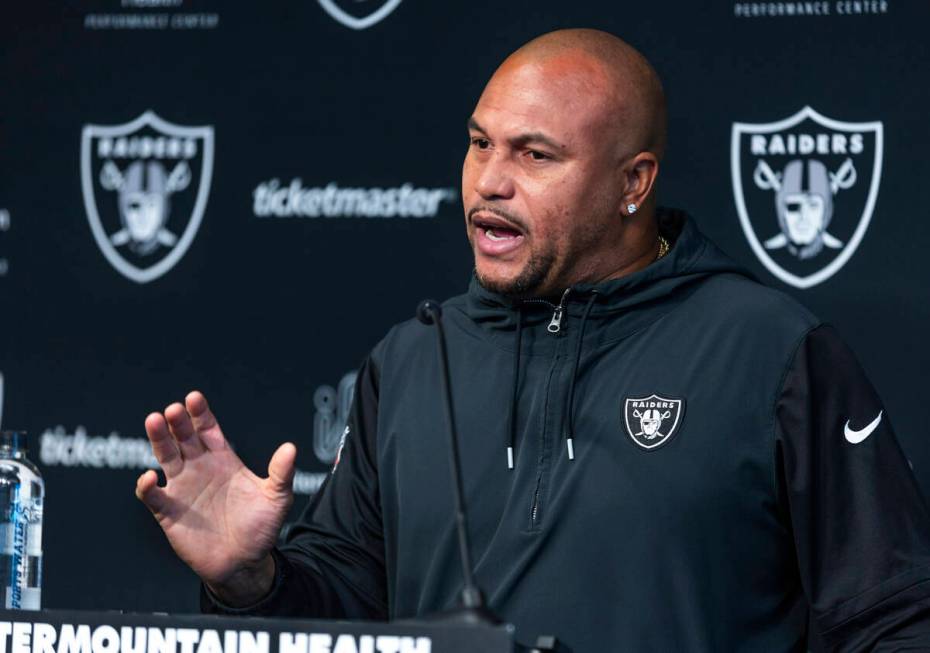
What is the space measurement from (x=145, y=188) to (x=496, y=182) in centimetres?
130

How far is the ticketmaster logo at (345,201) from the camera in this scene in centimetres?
279

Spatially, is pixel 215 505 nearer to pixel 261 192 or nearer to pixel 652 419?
pixel 652 419

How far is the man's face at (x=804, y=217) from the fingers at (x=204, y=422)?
4.10 feet

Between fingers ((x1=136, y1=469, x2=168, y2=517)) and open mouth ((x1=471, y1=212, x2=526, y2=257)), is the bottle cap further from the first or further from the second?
open mouth ((x1=471, y1=212, x2=526, y2=257))

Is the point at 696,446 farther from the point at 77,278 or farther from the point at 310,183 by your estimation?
the point at 77,278

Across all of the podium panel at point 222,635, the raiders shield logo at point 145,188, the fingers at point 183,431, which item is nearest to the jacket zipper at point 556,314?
the fingers at point 183,431

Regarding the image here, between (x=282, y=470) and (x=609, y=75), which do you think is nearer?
(x=282, y=470)

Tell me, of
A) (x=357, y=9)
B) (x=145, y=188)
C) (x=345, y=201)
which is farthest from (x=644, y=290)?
(x=145, y=188)

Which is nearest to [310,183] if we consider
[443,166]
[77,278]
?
[443,166]

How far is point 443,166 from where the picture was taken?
278cm

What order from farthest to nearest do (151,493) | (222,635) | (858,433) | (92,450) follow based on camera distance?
(92,450)
(858,433)
(151,493)
(222,635)

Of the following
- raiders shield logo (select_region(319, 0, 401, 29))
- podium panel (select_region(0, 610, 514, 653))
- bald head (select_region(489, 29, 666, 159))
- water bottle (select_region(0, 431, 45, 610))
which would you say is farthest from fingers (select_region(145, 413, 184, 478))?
raiders shield logo (select_region(319, 0, 401, 29))

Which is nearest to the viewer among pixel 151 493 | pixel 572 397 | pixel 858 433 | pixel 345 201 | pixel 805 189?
pixel 151 493

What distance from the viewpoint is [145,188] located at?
3.00 m
